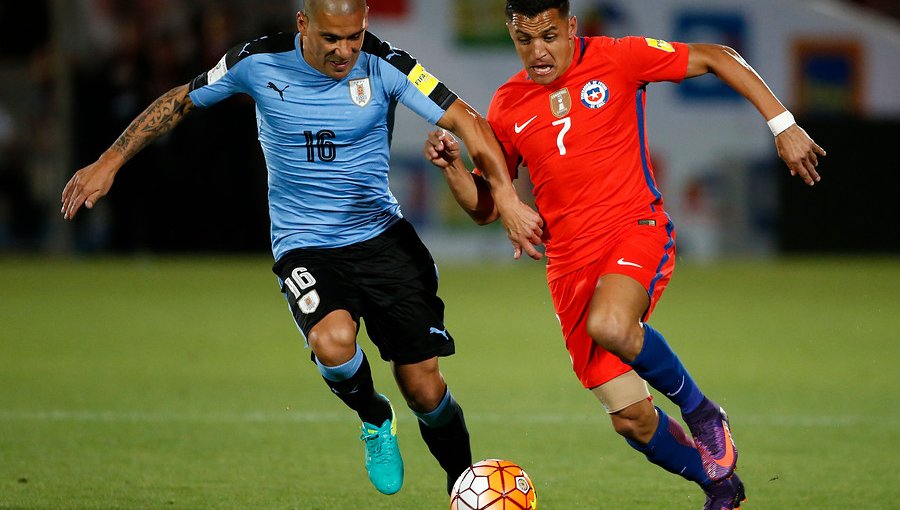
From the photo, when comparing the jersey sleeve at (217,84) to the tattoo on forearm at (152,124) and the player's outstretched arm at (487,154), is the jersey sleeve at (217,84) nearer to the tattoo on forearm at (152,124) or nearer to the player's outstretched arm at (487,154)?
the tattoo on forearm at (152,124)

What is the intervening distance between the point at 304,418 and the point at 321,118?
253 cm

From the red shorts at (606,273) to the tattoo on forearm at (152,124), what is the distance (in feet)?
5.67

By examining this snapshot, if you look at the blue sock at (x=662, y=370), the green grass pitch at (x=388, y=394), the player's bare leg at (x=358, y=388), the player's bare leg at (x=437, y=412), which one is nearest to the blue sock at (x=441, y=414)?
the player's bare leg at (x=437, y=412)

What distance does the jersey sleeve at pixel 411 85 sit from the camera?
5.09 meters

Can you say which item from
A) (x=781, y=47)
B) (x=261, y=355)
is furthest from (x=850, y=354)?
(x=781, y=47)

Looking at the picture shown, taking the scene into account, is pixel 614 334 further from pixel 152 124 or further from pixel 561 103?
pixel 152 124

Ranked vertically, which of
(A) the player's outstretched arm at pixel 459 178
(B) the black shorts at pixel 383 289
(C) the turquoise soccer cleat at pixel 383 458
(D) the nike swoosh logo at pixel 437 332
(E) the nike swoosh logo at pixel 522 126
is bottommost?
(C) the turquoise soccer cleat at pixel 383 458

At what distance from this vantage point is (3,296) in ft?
42.4

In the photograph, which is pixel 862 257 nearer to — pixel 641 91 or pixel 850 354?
pixel 850 354

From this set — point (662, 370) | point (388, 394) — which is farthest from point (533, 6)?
point (388, 394)

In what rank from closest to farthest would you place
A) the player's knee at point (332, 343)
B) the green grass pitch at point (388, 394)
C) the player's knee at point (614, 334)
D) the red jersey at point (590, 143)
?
the player's knee at point (614, 334) < the player's knee at point (332, 343) < the red jersey at point (590, 143) < the green grass pitch at point (388, 394)

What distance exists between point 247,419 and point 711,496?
317cm

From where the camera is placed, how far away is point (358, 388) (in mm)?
5141

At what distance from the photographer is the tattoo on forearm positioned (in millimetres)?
5066
